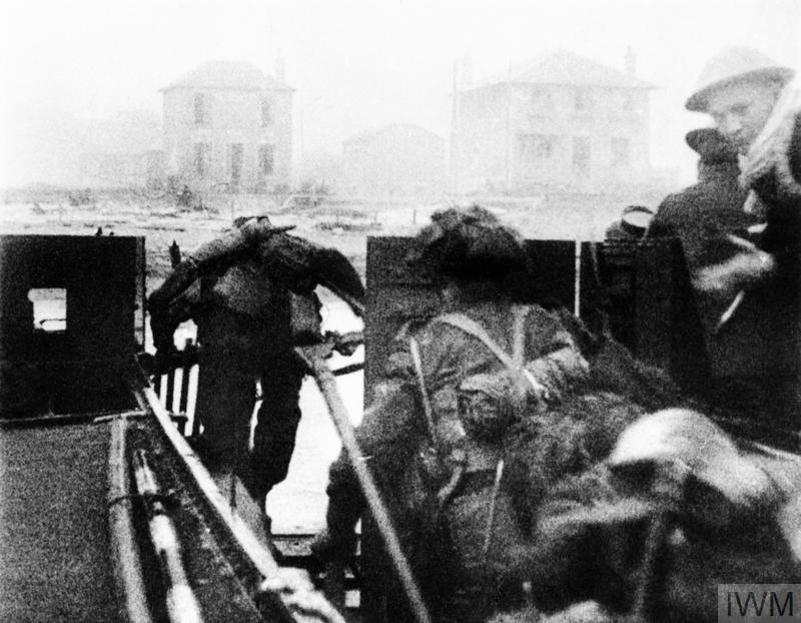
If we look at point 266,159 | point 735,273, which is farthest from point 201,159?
point 735,273

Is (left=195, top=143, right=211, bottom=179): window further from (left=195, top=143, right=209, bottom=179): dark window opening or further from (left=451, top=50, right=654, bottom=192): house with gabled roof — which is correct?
(left=451, top=50, right=654, bottom=192): house with gabled roof

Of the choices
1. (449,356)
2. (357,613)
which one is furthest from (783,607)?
(357,613)

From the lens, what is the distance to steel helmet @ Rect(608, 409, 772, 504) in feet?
6.73

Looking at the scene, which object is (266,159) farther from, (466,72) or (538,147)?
(466,72)

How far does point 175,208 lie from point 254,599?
240 inches

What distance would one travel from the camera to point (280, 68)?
6.63 meters

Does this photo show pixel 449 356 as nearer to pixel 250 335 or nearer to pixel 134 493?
pixel 134 493

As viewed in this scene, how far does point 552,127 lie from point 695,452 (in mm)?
4196

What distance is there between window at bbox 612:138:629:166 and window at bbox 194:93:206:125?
340cm

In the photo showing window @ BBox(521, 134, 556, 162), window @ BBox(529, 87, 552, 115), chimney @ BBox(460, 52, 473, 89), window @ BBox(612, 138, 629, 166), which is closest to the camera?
chimney @ BBox(460, 52, 473, 89)

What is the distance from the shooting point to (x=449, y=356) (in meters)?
2.68

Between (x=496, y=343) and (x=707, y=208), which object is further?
(x=707, y=208)

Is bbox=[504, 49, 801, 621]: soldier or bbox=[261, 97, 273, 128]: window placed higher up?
A: bbox=[261, 97, 273, 128]: window
